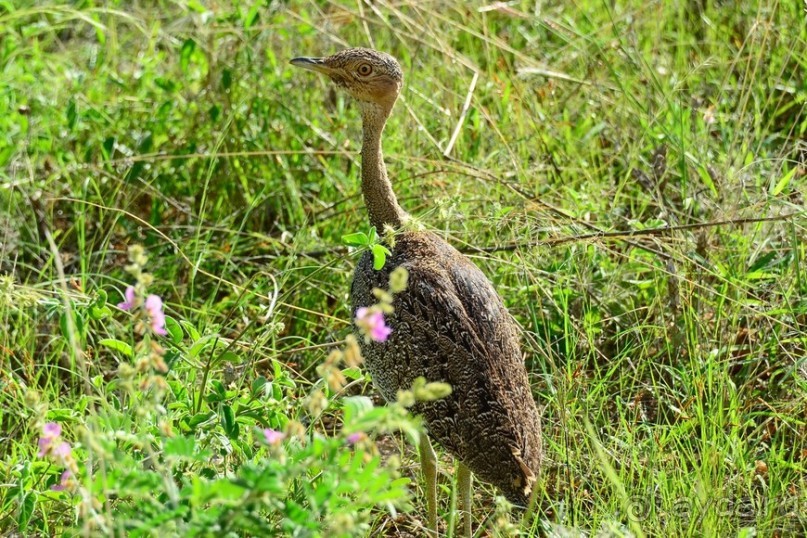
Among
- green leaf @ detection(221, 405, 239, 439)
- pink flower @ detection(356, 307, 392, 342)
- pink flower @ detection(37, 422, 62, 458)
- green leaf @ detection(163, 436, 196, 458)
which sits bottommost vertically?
green leaf @ detection(221, 405, 239, 439)

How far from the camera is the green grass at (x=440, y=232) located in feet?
10.3

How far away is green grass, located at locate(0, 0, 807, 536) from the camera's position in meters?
3.15

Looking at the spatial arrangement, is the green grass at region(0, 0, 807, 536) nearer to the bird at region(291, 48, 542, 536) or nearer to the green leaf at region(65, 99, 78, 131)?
the green leaf at region(65, 99, 78, 131)

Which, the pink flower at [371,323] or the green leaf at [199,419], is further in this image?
A: the green leaf at [199,419]

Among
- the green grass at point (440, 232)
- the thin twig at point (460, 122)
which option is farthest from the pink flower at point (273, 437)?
the thin twig at point (460, 122)

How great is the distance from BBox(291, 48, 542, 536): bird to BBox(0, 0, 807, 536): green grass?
6.6 inches

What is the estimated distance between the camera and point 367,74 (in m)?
3.89

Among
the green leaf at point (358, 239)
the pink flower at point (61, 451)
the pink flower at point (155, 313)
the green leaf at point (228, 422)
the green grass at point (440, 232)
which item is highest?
the pink flower at point (155, 313)

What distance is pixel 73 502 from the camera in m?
2.93

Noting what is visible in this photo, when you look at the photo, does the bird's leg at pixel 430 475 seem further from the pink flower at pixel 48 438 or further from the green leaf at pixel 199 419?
the pink flower at pixel 48 438

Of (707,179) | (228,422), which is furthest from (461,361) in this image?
(707,179)

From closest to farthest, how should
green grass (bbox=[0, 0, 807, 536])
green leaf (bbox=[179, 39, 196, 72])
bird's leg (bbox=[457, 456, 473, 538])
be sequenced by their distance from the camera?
green grass (bbox=[0, 0, 807, 536])
bird's leg (bbox=[457, 456, 473, 538])
green leaf (bbox=[179, 39, 196, 72])

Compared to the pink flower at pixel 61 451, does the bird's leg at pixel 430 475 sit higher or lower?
lower

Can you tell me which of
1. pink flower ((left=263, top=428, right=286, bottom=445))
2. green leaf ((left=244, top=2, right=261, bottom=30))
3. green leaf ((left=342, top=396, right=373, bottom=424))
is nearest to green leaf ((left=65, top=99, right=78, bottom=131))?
green leaf ((left=244, top=2, right=261, bottom=30))
